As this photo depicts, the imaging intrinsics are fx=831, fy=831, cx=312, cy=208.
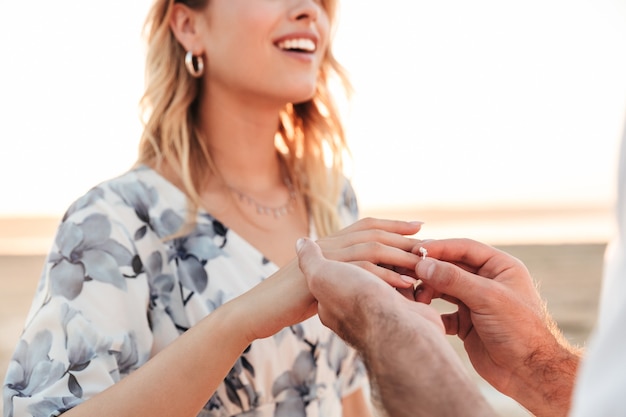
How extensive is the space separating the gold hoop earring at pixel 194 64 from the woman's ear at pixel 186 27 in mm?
21

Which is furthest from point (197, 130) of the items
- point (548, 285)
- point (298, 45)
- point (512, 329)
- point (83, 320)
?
point (548, 285)

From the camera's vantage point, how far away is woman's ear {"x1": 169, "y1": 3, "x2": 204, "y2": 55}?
295 centimetres

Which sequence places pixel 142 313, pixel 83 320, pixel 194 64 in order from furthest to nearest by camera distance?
pixel 194 64
pixel 142 313
pixel 83 320

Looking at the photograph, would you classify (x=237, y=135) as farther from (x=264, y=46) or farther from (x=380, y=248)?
(x=380, y=248)

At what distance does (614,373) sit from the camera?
2.64 ft

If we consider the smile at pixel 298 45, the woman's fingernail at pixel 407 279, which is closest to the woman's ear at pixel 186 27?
the smile at pixel 298 45

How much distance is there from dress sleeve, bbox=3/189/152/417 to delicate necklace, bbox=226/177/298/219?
21.6 inches

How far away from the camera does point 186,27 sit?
299cm

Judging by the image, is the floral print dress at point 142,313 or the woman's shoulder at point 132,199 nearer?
the floral print dress at point 142,313

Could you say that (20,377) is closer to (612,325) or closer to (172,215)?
(172,215)

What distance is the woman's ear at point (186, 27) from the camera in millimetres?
2947

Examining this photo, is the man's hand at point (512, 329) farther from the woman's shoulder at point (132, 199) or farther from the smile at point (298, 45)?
the smile at point (298, 45)

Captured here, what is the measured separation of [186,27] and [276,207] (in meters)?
0.73

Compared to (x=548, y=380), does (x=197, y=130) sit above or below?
above
